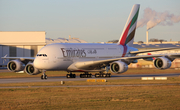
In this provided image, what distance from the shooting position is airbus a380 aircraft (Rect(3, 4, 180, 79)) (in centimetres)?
4503

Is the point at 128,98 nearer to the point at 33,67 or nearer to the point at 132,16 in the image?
the point at 33,67

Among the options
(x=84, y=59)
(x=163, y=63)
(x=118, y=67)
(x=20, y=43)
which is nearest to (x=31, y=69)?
(x=84, y=59)

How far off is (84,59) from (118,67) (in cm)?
597

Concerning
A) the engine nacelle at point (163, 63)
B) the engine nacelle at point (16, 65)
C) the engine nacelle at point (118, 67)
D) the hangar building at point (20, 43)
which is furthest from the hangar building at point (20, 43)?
the engine nacelle at point (163, 63)

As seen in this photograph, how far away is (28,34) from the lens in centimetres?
10806

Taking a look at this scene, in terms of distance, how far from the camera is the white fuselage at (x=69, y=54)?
4478cm

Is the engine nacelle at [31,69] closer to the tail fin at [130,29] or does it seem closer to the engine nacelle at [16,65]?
the engine nacelle at [16,65]

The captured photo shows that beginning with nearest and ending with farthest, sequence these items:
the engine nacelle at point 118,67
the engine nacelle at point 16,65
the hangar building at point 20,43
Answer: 1. the engine nacelle at point 118,67
2. the engine nacelle at point 16,65
3. the hangar building at point 20,43

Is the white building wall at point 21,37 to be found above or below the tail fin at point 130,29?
above

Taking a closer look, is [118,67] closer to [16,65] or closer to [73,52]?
[73,52]

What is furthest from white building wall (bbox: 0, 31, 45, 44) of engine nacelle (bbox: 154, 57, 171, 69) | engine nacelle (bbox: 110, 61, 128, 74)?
engine nacelle (bbox: 154, 57, 171, 69)

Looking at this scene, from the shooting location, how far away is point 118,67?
4662cm

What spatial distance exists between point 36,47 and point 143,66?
37136 mm

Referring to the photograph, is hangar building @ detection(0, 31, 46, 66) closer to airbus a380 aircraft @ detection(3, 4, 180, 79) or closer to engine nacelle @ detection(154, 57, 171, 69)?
airbus a380 aircraft @ detection(3, 4, 180, 79)
